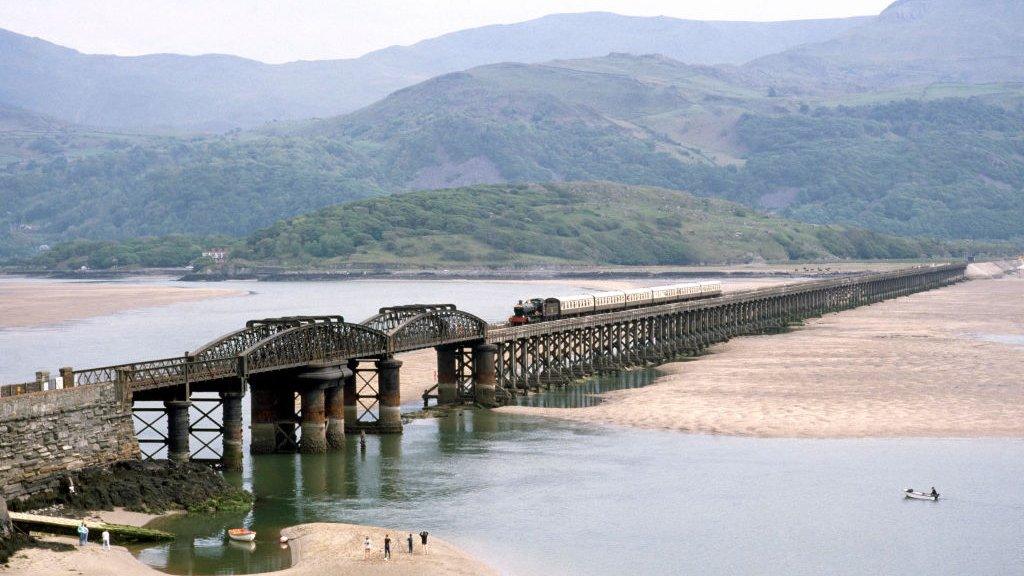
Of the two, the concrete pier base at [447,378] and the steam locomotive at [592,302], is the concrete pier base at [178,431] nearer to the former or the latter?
the concrete pier base at [447,378]

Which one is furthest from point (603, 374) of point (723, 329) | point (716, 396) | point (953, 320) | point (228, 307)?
point (228, 307)

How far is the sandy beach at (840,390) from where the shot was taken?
71500 millimetres

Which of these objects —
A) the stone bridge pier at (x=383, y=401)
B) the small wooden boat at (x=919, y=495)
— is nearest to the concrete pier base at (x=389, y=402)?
the stone bridge pier at (x=383, y=401)

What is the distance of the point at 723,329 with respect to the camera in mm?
126938

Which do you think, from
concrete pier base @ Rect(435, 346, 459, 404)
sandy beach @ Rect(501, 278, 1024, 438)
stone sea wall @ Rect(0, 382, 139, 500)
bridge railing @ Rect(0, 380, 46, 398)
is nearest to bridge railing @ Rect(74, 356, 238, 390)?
stone sea wall @ Rect(0, 382, 139, 500)

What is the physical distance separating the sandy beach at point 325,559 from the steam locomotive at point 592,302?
44258mm

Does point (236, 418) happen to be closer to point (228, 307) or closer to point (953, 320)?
point (953, 320)

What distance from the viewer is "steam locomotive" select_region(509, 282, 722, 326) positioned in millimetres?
93812

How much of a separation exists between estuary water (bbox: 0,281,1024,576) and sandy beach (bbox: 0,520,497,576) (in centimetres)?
108

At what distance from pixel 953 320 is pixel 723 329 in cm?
3826

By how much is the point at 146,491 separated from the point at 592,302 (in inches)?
2305

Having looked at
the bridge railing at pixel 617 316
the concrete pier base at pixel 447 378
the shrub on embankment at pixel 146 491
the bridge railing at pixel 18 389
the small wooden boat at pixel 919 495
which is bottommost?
the small wooden boat at pixel 919 495

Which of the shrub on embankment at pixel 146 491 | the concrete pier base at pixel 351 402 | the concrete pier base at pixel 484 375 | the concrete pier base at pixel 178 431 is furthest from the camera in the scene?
the concrete pier base at pixel 484 375

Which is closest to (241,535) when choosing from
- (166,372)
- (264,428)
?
(166,372)
